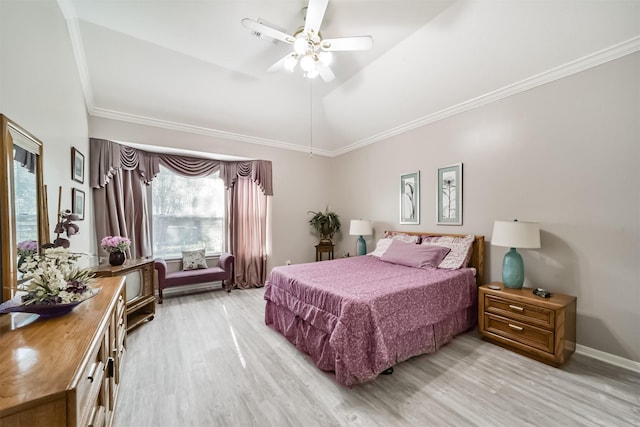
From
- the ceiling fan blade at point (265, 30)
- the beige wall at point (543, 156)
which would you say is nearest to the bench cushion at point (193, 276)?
the beige wall at point (543, 156)

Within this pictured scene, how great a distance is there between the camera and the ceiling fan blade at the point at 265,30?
2062mm

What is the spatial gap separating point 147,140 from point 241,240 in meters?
2.22

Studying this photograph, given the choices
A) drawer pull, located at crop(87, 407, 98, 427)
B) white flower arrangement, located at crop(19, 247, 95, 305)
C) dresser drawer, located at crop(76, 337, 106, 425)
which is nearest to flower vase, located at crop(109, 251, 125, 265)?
white flower arrangement, located at crop(19, 247, 95, 305)

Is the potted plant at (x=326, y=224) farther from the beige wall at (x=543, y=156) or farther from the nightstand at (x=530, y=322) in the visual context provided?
the nightstand at (x=530, y=322)

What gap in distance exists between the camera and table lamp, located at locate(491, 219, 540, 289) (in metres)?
2.49

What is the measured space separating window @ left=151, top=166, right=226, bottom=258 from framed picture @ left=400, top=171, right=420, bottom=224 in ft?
11.1

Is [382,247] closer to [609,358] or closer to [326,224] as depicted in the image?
[326,224]

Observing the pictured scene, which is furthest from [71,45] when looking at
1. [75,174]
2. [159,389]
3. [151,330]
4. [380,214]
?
[380,214]

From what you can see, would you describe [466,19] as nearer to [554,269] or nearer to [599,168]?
[599,168]

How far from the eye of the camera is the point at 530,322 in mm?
2363

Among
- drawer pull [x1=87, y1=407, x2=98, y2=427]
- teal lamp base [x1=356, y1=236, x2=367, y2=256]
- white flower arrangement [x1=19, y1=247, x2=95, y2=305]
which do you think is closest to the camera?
drawer pull [x1=87, y1=407, x2=98, y2=427]

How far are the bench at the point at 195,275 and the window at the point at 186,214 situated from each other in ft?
1.49

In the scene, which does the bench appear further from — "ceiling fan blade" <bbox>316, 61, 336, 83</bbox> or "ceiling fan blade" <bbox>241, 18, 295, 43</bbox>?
"ceiling fan blade" <bbox>241, 18, 295, 43</bbox>

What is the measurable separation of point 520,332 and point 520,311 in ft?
0.66
